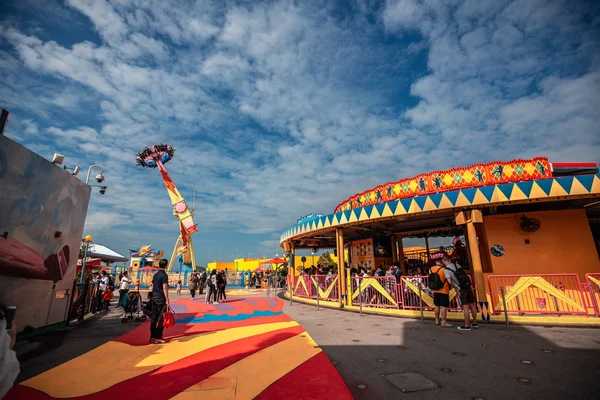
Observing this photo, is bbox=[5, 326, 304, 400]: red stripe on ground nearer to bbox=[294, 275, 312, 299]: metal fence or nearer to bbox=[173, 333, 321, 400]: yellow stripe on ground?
bbox=[173, 333, 321, 400]: yellow stripe on ground

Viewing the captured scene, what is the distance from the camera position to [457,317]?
810 centimetres

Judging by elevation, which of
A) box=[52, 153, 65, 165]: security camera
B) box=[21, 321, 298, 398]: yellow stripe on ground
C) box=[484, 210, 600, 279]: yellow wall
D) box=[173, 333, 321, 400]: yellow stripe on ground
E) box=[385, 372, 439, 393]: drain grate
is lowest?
box=[21, 321, 298, 398]: yellow stripe on ground

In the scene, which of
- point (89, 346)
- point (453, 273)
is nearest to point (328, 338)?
point (453, 273)

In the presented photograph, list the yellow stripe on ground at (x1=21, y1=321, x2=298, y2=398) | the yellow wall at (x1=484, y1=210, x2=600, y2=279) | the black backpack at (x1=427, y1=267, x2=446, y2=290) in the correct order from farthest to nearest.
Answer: the yellow wall at (x1=484, y1=210, x2=600, y2=279) → the black backpack at (x1=427, y1=267, x2=446, y2=290) → the yellow stripe on ground at (x1=21, y1=321, x2=298, y2=398)

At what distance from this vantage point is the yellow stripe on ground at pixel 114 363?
380 centimetres

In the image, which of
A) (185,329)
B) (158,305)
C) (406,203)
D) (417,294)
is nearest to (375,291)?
(417,294)

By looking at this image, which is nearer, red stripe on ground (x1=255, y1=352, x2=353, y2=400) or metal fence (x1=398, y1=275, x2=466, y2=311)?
red stripe on ground (x1=255, y1=352, x2=353, y2=400)

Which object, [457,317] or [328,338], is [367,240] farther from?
[328,338]

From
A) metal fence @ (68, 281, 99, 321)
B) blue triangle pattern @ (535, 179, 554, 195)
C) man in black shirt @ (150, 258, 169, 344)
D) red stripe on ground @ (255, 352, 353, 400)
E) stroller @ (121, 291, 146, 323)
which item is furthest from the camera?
stroller @ (121, 291, 146, 323)

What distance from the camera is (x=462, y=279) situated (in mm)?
7129

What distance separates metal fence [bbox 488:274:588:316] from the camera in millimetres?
7355

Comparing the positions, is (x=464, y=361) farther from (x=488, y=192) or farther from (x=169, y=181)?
(x=169, y=181)

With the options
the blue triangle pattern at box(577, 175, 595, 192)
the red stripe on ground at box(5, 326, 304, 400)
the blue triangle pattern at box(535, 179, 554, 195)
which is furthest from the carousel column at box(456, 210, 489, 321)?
the red stripe on ground at box(5, 326, 304, 400)

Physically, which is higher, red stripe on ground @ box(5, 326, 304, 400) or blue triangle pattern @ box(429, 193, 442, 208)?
blue triangle pattern @ box(429, 193, 442, 208)
